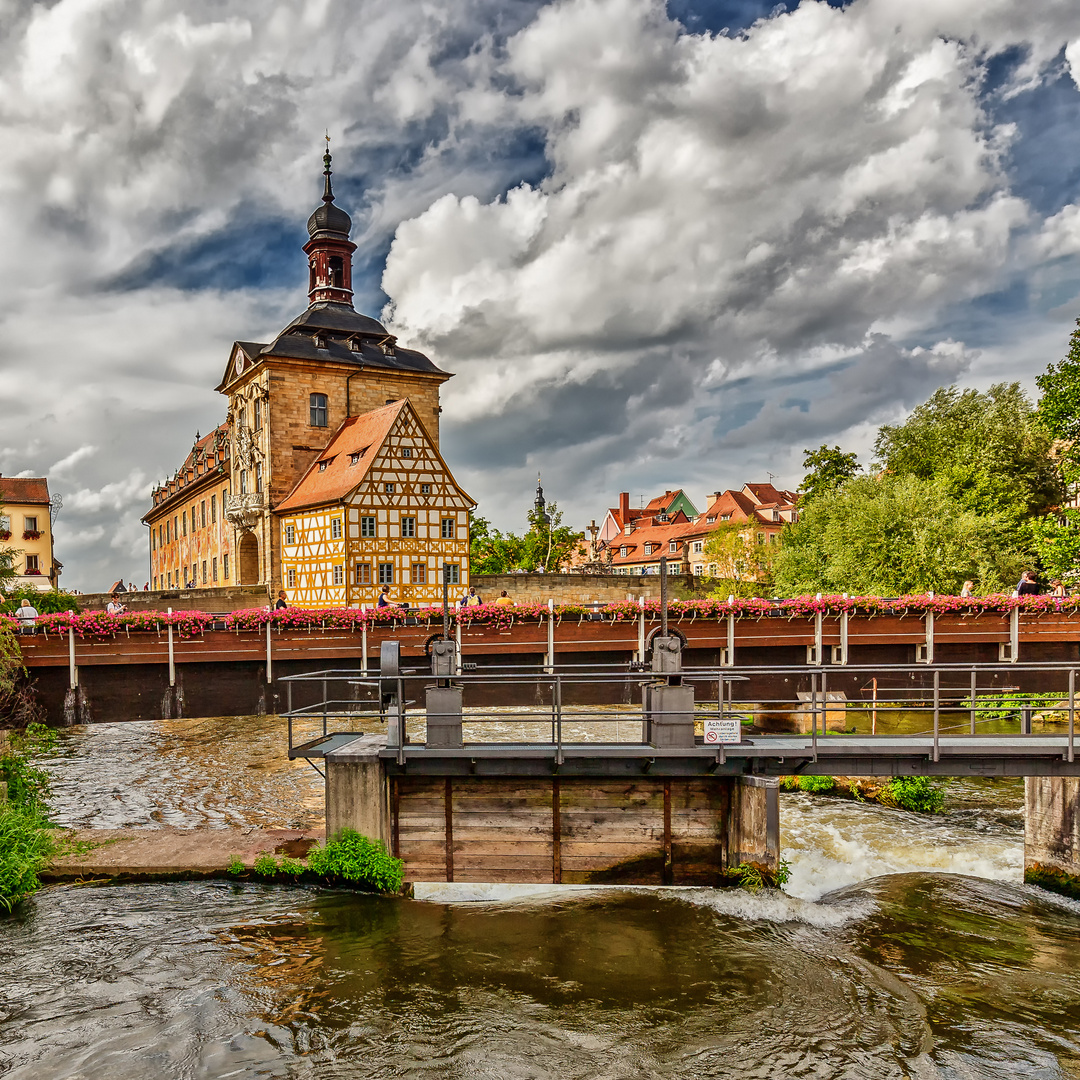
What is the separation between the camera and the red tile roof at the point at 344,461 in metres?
38.6

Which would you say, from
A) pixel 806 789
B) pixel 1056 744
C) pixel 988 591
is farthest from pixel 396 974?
pixel 988 591

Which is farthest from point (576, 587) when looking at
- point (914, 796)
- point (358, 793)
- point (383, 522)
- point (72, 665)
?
point (358, 793)

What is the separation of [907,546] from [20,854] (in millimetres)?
30291

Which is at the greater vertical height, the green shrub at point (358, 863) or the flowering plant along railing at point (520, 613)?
the flowering plant along railing at point (520, 613)

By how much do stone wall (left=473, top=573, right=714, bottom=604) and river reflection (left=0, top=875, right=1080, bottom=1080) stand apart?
3169 cm

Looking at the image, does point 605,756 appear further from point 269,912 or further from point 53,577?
point 53,577

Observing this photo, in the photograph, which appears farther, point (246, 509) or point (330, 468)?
point (246, 509)

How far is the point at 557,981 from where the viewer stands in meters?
8.17

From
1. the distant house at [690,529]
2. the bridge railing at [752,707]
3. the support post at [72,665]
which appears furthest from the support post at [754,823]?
the distant house at [690,529]

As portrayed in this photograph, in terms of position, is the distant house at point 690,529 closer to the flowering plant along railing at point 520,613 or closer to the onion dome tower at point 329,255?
the onion dome tower at point 329,255

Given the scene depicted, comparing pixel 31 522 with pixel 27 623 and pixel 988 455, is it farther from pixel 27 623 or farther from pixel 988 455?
pixel 988 455

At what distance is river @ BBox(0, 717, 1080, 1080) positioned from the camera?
6.91 metres

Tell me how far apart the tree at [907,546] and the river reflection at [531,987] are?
2346cm

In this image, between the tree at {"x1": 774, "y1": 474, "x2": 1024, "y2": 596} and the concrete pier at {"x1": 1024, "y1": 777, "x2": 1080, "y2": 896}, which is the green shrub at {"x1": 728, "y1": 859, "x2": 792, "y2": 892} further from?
the tree at {"x1": 774, "y1": 474, "x2": 1024, "y2": 596}
